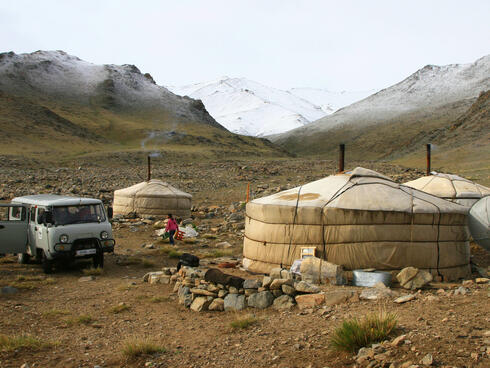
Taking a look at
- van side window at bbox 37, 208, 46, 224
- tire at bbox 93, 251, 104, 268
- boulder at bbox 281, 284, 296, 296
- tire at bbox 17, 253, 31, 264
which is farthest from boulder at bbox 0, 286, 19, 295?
boulder at bbox 281, 284, 296, 296

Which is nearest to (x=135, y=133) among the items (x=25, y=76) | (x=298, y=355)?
(x=25, y=76)

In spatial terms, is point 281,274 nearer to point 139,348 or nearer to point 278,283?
point 278,283

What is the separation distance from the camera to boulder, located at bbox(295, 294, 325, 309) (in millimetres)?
6219

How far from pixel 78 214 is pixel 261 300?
14.3 ft

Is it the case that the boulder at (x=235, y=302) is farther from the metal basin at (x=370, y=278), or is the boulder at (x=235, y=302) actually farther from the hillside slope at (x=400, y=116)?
the hillside slope at (x=400, y=116)

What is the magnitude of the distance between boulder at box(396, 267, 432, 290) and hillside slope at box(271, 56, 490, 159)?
56561 mm

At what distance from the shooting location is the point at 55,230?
8.72 metres

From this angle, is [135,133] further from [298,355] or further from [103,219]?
[298,355]

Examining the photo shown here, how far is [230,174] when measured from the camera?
33875mm

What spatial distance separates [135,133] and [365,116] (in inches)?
1998

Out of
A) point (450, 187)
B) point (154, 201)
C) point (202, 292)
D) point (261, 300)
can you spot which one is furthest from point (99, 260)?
point (450, 187)

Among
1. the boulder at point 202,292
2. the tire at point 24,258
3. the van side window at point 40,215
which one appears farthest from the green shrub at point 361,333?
the tire at point 24,258

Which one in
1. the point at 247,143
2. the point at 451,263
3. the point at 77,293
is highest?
the point at 247,143

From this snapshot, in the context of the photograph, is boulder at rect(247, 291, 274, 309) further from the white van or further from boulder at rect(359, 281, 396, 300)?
the white van
